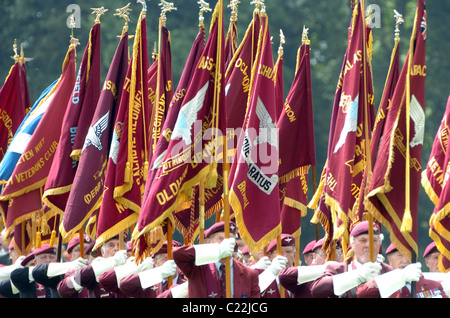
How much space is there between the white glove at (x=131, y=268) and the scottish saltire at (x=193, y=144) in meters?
0.35

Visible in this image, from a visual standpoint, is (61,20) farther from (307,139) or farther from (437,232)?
(437,232)

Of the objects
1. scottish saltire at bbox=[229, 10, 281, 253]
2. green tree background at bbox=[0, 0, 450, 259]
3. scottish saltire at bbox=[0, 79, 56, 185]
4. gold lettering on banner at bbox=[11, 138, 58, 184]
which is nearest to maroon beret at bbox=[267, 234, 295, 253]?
scottish saltire at bbox=[229, 10, 281, 253]

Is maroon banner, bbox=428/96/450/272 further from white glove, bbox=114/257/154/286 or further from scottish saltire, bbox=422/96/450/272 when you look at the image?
white glove, bbox=114/257/154/286

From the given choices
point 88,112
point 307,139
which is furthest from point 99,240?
point 307,139

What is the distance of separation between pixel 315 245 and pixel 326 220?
1.64 ft

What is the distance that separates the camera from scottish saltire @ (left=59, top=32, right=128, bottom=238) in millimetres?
10633

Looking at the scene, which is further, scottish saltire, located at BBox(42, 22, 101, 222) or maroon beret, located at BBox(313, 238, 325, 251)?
scottish saltire, located at BBox(42, 22, 101, 222)

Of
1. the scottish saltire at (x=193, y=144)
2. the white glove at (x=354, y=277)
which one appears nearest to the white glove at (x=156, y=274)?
the scottish saltire at (x=193, y=144)

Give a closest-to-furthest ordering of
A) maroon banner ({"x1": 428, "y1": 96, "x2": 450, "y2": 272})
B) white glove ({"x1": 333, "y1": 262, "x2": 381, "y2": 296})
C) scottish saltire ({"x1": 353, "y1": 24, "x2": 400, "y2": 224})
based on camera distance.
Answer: white glove ({"x1": 333, "y1": 262, "x2": 381, "y2": 296}) → maroon banner ({"x1": 428, "y1": 96, "x2": 450, "y2": 272}) → scottish saltire ({"x1": 353, "y1": 24, "x2": 400, "y2": 224})

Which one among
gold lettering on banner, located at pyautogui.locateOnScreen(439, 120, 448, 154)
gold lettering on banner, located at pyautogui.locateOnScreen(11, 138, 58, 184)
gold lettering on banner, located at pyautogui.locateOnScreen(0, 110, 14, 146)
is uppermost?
gold lettering on banner, located at pyautogui.locateOnScreen(0, 110, 14, 146)

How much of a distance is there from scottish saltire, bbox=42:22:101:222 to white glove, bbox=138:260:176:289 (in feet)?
6.24

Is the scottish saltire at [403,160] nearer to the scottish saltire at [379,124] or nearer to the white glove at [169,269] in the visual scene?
the scottish saltire at [379,124]

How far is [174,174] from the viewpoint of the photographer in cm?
941

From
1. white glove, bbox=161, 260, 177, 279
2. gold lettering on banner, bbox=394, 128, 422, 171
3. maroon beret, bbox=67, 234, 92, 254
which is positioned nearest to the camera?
gold lettering on banner, bbox=394, 128, 422, 171
